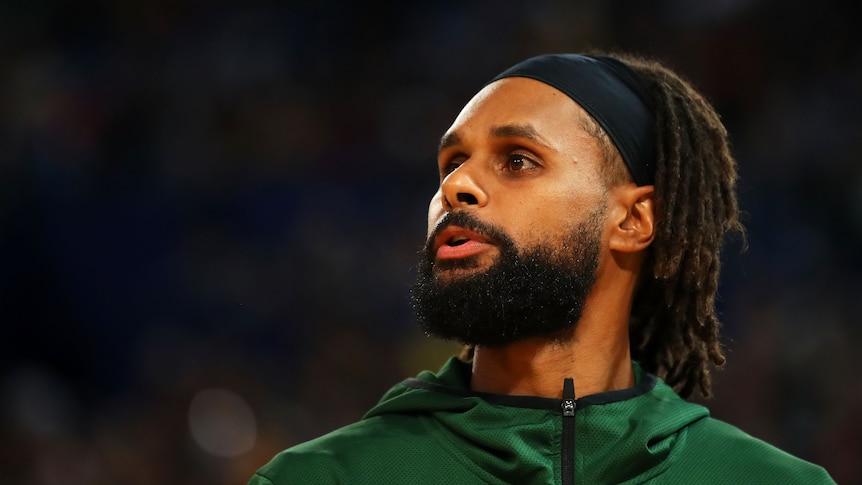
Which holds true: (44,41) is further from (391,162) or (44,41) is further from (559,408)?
(559,408)

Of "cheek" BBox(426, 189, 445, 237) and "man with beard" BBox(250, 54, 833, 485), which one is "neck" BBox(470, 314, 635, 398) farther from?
"cheek" BBox(426, 189, 445, 237)

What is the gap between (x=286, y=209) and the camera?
17.8 ft

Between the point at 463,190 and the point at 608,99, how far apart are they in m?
0.43

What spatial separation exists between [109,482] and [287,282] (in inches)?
46.6

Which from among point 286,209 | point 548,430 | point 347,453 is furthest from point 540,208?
point 286,209

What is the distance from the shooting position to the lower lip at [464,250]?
2494 millimetres

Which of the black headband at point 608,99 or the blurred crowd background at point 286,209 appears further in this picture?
the blurred crowd background at point 286,209

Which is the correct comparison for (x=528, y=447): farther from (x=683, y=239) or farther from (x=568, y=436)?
(x=683, y=239)

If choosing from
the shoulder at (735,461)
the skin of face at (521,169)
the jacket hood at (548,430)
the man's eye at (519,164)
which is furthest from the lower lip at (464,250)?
the shoulder at (735,461)

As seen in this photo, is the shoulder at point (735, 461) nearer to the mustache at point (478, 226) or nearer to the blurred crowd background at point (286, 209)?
the mustache at point (478, 226)

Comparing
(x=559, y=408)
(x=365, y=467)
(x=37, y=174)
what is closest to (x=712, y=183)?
(x=559, y=408)

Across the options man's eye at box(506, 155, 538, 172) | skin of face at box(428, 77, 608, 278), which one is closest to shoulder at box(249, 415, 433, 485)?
skin of face at box(428, 77, 608, 278)

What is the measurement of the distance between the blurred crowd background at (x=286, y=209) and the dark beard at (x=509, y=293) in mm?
2236

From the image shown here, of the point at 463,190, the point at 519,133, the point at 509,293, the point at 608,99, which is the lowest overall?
the point at 509,293
